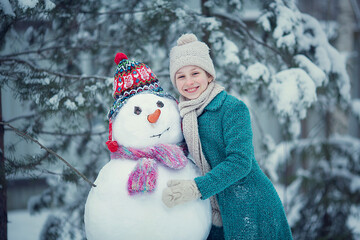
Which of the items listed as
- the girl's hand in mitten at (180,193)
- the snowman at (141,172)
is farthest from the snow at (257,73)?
the girl's hand in mitten at (180,193)

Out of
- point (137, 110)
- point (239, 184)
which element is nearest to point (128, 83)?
point (137, 110)

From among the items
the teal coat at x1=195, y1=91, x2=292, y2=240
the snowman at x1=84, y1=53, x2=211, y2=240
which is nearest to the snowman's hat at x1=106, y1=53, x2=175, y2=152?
the snowman at x1=84, y1=53, x2=211, y2=240

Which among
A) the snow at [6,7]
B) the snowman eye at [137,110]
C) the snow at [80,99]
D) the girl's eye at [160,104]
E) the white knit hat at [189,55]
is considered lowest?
the snow at [80,99]

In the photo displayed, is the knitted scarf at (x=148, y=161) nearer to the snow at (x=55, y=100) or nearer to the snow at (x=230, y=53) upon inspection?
the snow at (x=55, y=100)

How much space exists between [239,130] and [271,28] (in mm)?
1503

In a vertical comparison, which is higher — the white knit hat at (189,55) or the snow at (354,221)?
the white knit hat at (189,55)

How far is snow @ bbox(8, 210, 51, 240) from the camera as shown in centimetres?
435

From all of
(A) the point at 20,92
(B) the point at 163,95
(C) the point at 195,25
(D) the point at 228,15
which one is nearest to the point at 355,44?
(D) the point at 228,15

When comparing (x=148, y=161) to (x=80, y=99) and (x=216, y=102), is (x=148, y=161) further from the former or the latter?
(x=80, y=99)

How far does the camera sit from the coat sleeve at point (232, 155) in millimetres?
1790

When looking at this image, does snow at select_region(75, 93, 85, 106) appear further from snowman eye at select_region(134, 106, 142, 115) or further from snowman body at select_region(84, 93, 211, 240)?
snowman eye at select_region(134, 106, 142, 115)

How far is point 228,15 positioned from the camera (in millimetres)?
3275

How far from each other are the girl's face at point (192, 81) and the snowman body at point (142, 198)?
0.14 meters

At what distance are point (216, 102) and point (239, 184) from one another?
0.51m
